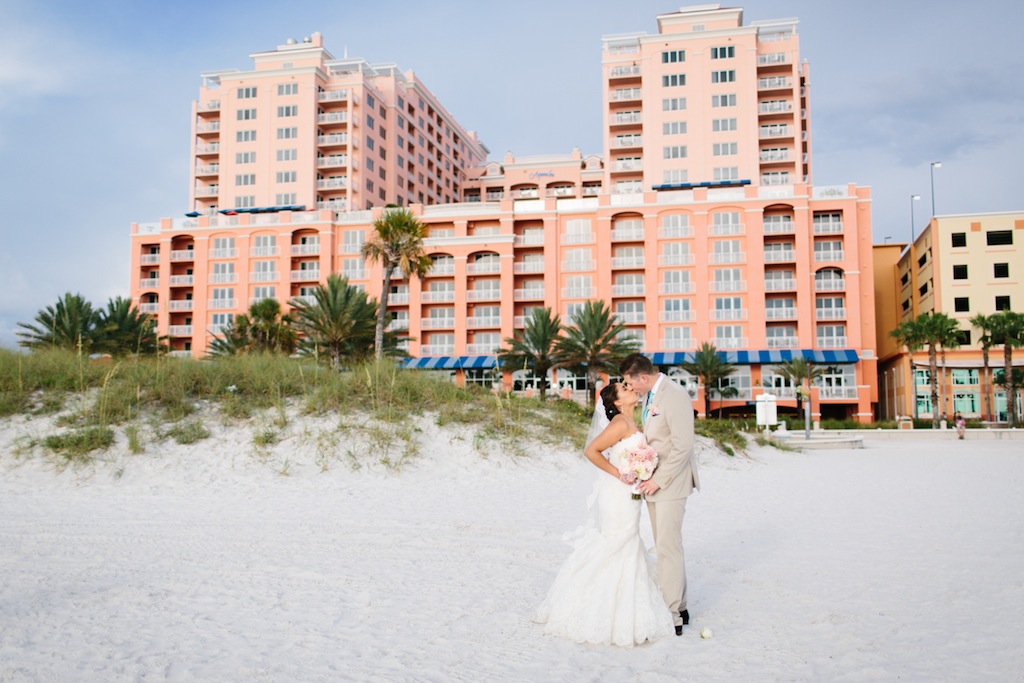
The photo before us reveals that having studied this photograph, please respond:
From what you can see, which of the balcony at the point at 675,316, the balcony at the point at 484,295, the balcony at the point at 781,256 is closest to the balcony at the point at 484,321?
the balcony at the point at 484,295

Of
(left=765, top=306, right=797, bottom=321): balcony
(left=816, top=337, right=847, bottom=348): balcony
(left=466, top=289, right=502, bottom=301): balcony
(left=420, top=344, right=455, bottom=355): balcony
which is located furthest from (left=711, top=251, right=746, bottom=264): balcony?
(left=420, top=344, right=455, bottom=355): balcony

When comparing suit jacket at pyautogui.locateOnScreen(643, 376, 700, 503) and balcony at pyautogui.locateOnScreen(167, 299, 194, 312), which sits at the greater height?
balcony at pyautogui.locateOnScreen(167, 299, 194, 312)

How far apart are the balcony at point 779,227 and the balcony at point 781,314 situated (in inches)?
232

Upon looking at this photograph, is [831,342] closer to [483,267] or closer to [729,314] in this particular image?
[729,314]

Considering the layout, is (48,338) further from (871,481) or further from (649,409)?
(649,409)

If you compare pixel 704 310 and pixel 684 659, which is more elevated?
pixel 704 310

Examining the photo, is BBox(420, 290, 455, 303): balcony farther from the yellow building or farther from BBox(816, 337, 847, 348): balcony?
the yellow building

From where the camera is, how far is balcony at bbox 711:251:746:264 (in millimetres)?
61031

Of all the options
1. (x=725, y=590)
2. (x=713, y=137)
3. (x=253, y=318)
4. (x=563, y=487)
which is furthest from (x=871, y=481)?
(x=713, y=137)

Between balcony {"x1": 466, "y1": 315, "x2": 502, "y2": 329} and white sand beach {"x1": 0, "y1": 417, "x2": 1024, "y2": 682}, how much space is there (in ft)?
163

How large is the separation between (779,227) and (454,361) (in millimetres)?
27407

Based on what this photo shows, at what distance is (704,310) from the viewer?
2398 inches

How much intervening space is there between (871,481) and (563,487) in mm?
7033

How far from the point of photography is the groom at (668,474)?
19.0 ft
